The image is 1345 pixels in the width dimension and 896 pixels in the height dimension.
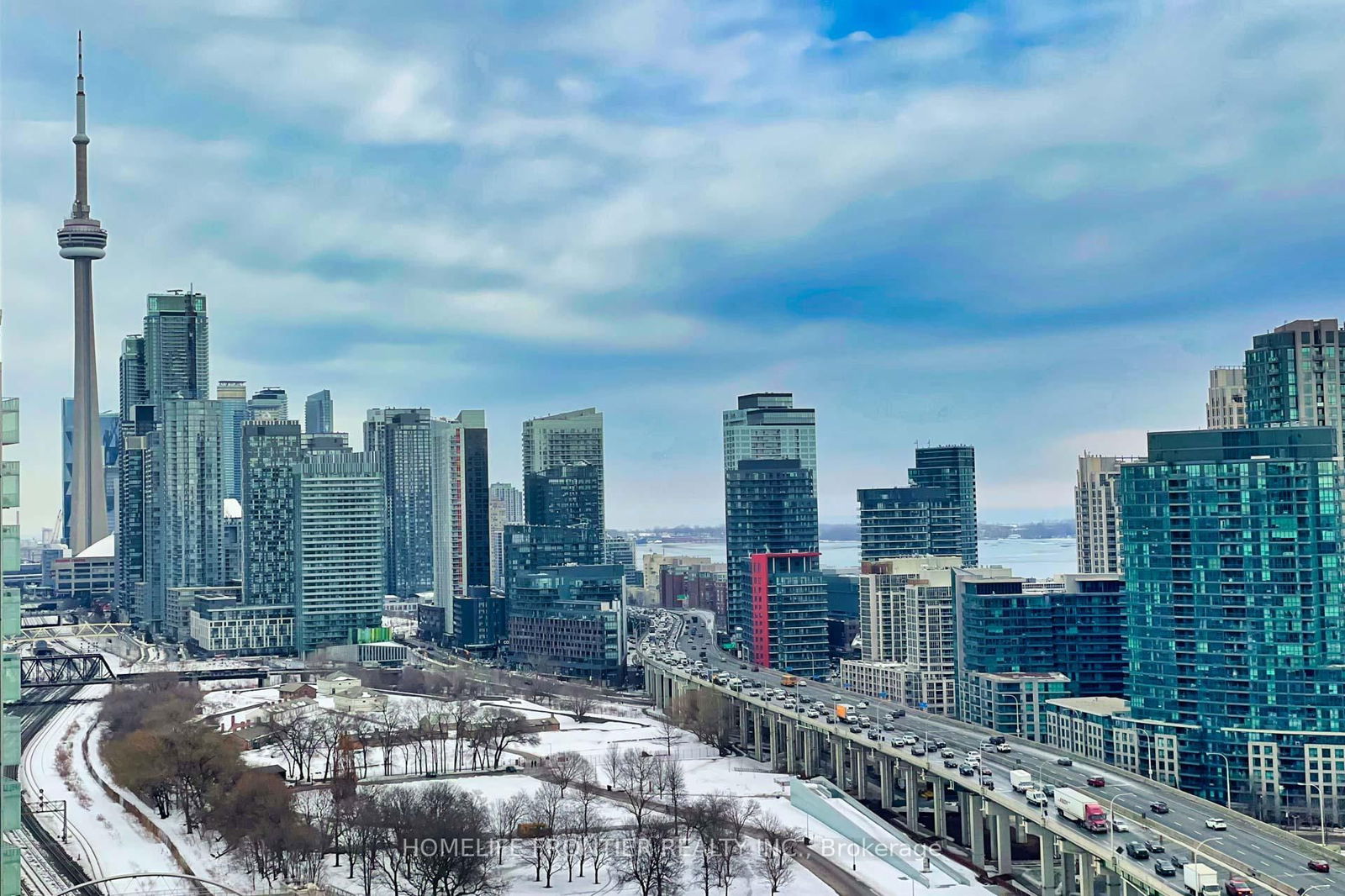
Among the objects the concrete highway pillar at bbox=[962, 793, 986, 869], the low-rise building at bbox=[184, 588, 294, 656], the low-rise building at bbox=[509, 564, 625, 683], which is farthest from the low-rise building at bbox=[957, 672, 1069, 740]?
the low-rise building at bbox=[184, 588, 294, 656]

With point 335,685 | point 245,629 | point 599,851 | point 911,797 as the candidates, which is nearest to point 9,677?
point 599,851

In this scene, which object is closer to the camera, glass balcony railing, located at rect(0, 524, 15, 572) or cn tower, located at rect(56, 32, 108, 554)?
glass balcony railing, located at rect(0, 524, 15, 572)

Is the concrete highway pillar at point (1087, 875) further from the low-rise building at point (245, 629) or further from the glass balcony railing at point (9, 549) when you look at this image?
the low-rise building at point (245, 629)

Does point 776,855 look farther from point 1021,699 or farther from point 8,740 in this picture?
point 1021,699

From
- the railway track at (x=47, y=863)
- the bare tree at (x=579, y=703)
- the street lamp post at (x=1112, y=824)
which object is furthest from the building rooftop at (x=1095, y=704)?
A: the railway track at (x=47, y=863)

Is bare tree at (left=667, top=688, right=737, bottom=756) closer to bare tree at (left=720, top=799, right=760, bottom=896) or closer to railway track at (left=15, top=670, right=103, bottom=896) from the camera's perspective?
bare tree at (left=720, top=799, right=760, bottom=896)

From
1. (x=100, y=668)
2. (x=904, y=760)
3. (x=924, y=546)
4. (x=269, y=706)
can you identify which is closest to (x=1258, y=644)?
(x=904, y=760)
